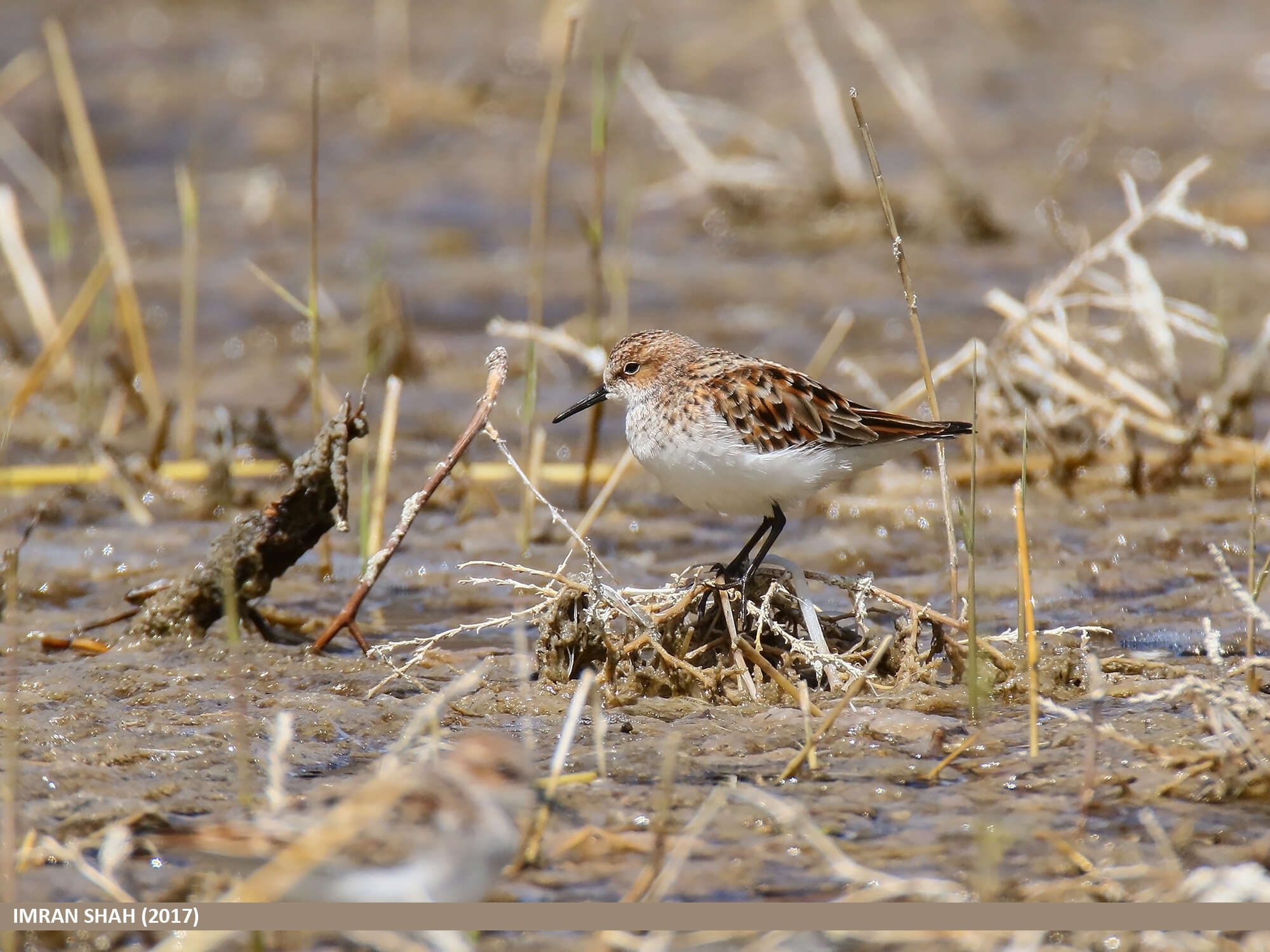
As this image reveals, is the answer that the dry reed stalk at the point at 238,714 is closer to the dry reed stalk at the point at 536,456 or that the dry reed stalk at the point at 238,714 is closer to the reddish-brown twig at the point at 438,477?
the reddish-brown twig at the point at 438,477

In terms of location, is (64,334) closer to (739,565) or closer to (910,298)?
(739,565)

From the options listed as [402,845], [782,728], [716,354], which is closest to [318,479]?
[716,354]

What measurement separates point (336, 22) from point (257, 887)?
1402 centimetres

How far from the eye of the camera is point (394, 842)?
3449 millimetres

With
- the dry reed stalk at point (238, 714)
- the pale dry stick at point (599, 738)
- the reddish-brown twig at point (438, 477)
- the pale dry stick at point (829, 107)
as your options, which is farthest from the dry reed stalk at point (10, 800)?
the pale dry stick at point (829, 107)

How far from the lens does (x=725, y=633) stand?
5062 mm

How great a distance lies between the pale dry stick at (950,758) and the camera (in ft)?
14.3

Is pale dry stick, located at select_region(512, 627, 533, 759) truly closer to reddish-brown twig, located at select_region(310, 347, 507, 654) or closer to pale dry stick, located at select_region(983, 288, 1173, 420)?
reddish-brown twig, located at select_region(310, 347, 507, 654)

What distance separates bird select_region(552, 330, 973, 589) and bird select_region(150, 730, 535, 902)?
163 centimetres

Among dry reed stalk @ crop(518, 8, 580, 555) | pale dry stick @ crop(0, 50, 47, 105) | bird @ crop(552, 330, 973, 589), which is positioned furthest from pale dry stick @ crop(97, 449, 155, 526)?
pale dry stick @ crop(0, 50, 47, 105)

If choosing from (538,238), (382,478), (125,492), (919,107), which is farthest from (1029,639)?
(919,107)

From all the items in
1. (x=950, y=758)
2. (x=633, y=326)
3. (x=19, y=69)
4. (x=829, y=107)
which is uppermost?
(x=19, y=69)

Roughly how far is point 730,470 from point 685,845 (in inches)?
67.4

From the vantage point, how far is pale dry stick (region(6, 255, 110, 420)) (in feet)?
25.0
